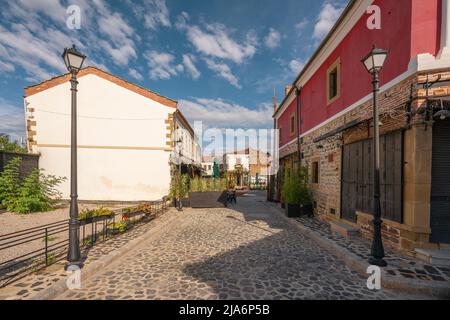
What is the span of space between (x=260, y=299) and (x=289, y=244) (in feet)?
9.61

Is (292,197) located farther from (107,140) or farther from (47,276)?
(107,140)

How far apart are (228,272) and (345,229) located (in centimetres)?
406

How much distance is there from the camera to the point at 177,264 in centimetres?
473

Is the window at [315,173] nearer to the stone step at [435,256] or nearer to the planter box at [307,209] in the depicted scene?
the planter box at [307,209]

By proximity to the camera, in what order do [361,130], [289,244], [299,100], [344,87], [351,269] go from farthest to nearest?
1. [299,100]
2. [344,87]
3. [361,130]
4. [289,244]
5. [351,269]

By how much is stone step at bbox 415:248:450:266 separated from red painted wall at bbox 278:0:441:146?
3859 millimetres

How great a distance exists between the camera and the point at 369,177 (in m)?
6.16

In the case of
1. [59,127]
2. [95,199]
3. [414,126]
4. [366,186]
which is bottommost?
[95,199]

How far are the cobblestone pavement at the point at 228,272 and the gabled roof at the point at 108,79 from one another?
32.7ft

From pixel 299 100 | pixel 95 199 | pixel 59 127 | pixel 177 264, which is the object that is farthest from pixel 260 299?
pixel 59 127

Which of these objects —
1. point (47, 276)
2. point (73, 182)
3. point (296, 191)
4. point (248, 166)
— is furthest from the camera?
point (248, 166)

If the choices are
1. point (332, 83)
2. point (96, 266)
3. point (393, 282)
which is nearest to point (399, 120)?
point (393, 282)

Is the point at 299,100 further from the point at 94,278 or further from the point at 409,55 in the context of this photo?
the point at 94,278

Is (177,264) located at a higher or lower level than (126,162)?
lower
